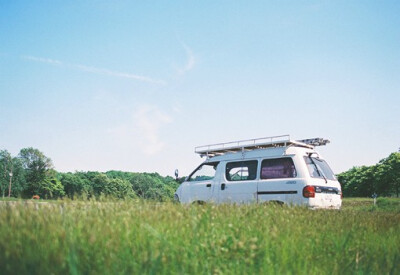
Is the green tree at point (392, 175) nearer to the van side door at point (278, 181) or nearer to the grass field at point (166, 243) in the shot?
the van side door at point (278, 181)

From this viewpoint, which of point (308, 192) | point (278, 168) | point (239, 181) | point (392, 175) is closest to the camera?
point (308, 192)

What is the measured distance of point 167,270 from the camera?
2596 millimetres

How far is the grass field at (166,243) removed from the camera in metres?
2.37

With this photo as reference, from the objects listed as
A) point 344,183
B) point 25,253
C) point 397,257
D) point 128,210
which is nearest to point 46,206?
point 128,210

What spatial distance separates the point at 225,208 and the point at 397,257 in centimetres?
238

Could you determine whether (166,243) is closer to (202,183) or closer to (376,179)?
(202,183)

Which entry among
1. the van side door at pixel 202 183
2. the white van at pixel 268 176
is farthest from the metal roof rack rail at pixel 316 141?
the van side door at pixel 202 183

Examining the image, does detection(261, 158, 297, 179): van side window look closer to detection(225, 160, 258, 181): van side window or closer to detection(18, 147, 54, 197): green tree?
detection(225, 160, 258, 181): van side window

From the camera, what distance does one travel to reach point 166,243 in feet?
9.56

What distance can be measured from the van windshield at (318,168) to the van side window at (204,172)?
283cm

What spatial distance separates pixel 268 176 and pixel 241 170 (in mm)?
918

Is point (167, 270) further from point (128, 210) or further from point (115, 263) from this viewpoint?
point (128, 210)

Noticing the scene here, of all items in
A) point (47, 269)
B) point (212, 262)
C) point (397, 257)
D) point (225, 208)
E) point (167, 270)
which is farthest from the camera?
point (225, 208)

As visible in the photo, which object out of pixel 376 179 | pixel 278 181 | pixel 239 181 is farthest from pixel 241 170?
pixel 376 179
